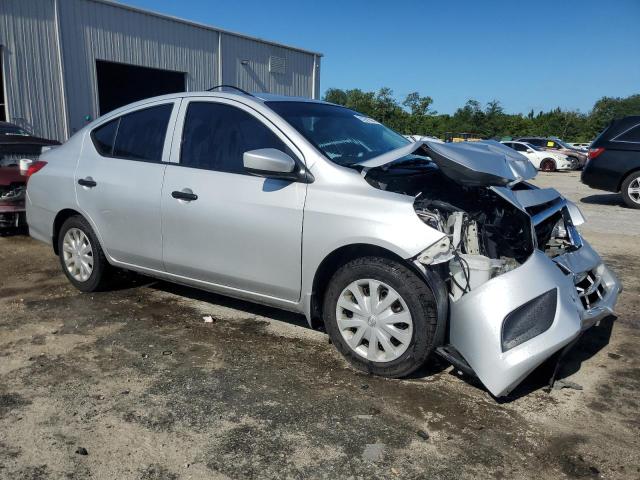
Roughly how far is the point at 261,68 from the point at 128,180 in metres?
17.7

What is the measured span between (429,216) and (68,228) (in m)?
3.45

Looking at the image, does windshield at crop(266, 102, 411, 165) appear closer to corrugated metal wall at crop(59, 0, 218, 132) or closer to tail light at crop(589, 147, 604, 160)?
tail light at crop(589, 147, 604, 160)

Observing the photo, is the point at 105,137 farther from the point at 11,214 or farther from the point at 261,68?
the point at 261,68

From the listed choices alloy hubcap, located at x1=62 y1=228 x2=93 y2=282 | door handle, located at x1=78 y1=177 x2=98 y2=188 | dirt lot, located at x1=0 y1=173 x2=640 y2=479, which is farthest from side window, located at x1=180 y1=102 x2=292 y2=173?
alloy hubcap, located at x1=62 y1=228 x2=93 y2=282

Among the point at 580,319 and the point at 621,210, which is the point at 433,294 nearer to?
the point at 580,319

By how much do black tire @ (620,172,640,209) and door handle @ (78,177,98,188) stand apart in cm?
1022

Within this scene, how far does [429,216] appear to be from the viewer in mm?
3250

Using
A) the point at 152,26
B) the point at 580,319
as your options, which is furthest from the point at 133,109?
the point at 152,26

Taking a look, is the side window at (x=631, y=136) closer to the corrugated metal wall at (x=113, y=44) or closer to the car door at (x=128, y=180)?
the car door at (x=128, y=180)

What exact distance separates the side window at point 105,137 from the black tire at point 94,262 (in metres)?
0.67

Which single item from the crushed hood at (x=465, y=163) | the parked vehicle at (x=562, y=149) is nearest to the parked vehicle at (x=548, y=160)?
the parked vehicle at (x=562, y=149)

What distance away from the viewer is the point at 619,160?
1091cm

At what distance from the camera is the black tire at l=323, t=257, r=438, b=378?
3.20m

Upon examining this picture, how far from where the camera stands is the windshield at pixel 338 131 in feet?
12.5
